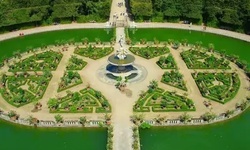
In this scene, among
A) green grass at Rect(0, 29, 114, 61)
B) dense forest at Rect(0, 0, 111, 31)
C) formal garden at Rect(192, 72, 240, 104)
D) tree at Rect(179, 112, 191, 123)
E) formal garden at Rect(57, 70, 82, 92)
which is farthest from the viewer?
dense forest at Rect(0, 0, 111, 31)

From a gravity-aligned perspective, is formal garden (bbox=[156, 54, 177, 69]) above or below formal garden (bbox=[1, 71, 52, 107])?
above

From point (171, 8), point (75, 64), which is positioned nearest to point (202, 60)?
point (171, 8)

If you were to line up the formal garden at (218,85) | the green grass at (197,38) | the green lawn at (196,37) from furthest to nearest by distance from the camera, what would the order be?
1. the green lawn at (196,37)
2. the green grass at (197,38)
3. the formal garden at (218,85)

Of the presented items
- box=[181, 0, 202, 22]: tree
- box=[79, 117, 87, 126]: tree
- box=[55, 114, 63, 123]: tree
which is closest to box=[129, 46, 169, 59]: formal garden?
box=[181, 0, 202, 22]: tree

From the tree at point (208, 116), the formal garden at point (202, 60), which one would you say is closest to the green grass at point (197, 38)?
the formal garden at point (202, 60)

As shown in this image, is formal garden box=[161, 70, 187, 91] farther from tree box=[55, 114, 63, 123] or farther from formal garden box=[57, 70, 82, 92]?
tree box=[55, 114, 63, 123]

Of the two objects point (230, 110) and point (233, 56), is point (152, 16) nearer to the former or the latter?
point (233, 56)

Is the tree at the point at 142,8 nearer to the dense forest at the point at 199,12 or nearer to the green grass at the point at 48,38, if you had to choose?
the dense forest at the point at 199,12
